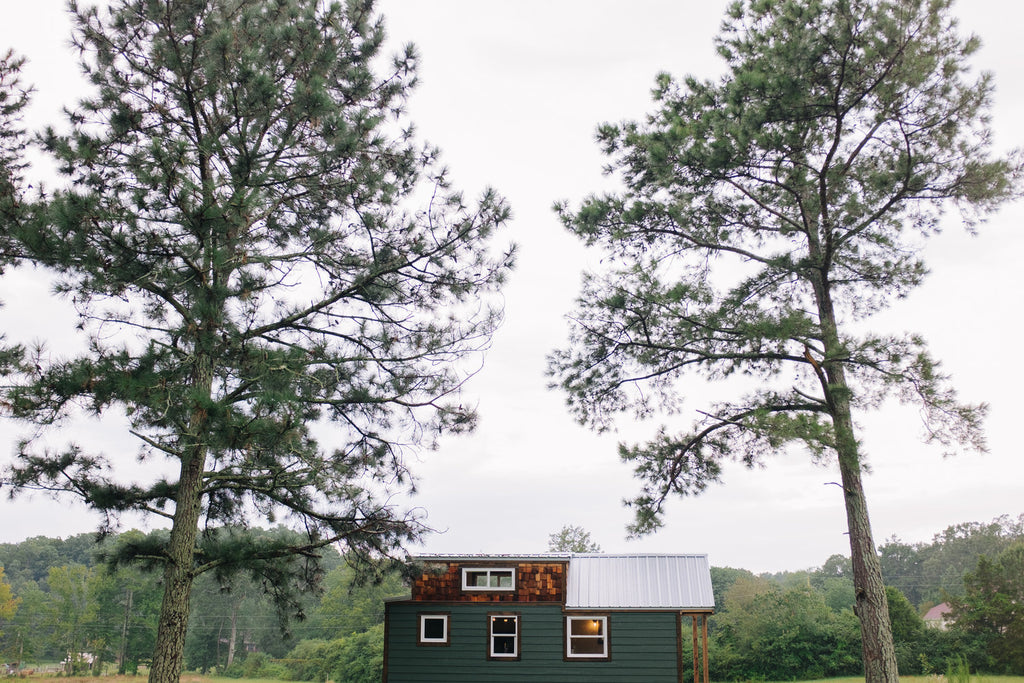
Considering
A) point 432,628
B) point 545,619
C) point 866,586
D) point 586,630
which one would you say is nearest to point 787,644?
point 586,630

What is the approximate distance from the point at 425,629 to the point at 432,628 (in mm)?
141

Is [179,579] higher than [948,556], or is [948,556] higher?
[948,556]

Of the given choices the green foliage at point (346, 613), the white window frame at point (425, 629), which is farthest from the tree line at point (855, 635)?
the green foliage at point (346, 613)

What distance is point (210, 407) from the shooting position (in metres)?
5.46

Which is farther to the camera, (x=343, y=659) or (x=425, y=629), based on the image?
(x=343, y=659)

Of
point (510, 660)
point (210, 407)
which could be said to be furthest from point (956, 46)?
point (510, 660)

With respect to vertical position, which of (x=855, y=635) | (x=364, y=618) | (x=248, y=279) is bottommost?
(x=364, y=618)

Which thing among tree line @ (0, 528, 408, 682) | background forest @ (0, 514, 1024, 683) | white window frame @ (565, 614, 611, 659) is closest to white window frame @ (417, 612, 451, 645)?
background forest @ (0, 514, 1024, 683)

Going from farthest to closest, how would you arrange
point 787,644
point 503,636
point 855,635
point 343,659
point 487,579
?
point 343,659, point 787,644, point 855,635, point 487,579, point 503,636

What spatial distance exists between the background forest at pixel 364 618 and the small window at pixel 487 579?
6.86ft

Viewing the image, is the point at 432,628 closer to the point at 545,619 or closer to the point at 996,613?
the point at 545,619

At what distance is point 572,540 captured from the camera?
30078mm

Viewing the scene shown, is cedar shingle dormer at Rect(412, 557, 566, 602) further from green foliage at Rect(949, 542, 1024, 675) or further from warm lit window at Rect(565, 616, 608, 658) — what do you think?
green foliage at Rect(949, 542, 1024, 675)

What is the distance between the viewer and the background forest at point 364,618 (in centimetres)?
1878
